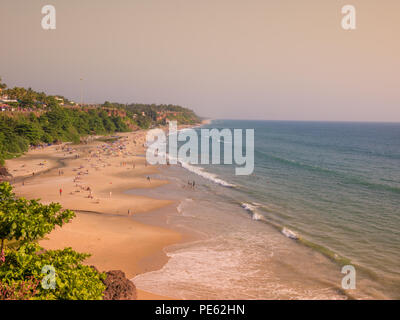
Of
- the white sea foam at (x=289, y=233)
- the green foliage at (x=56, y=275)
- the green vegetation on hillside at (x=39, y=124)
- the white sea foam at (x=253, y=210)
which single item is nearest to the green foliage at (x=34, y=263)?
the green foliage at (x=56, y=275)

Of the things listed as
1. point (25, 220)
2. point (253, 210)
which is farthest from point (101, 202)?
point (25, 220)

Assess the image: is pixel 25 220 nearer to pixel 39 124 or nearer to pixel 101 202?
pixel 101 202

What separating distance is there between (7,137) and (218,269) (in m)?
57.5

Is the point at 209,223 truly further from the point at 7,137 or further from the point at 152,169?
the point at 7,137

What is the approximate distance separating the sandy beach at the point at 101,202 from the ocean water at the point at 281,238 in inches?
81.5

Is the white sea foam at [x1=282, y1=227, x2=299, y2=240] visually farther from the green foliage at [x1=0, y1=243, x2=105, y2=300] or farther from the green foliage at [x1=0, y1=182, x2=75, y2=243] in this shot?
the green foliage at [x1=0, y1=243, x2=105, y2=300]

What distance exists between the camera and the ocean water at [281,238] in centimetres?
1725

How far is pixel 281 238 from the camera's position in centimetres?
2448

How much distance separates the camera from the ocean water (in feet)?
56.6

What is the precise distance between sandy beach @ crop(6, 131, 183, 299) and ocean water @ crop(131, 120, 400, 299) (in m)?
2.07

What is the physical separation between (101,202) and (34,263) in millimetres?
25072

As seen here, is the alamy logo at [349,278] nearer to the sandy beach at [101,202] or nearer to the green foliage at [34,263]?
the sandy beach at [101,202]

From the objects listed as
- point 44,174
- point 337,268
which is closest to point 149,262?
point 337,268
